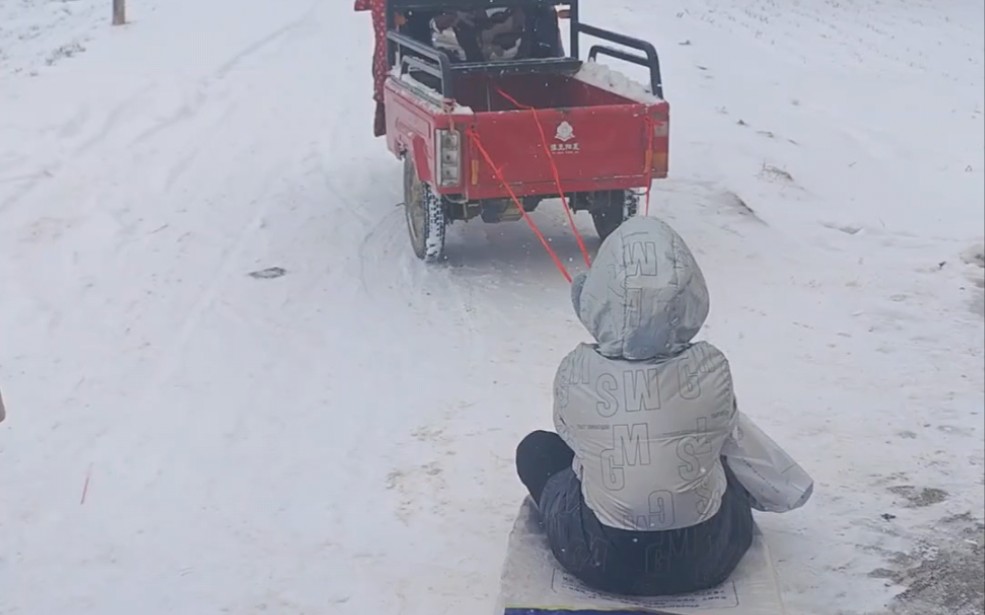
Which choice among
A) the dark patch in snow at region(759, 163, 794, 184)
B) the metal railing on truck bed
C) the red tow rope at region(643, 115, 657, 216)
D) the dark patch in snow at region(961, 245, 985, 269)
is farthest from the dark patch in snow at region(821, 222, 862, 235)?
the red tow rope at region(643, 115, 657, 216)

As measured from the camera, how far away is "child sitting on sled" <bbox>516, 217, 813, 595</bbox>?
353cm

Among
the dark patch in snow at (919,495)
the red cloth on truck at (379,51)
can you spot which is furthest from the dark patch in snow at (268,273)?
the dark patch in snow at (919,495)

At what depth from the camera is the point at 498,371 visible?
249 inches

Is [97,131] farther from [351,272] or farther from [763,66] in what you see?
[763,66]

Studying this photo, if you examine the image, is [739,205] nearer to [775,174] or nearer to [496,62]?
[775,174]

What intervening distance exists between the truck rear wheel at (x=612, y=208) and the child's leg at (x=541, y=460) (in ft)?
11.2

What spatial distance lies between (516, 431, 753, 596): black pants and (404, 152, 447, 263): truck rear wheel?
385cm

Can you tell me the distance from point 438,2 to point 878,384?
3.93 m

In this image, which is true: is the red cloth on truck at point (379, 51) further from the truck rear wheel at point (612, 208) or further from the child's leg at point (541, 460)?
the child's leg at point (541, 460)

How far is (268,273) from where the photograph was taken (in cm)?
778

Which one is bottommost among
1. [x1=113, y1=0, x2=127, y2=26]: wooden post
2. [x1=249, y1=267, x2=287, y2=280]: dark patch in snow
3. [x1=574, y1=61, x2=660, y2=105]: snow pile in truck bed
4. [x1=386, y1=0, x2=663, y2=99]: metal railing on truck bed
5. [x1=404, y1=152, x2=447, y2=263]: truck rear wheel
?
[x1=249, y1=267, x2=287, y2=280]: dark patch in snow

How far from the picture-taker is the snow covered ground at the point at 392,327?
4.66 meters

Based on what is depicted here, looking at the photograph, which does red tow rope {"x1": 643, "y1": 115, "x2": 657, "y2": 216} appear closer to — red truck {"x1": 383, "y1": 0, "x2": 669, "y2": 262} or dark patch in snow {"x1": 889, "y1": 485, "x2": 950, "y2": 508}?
red truck {"x1": 383, "y1": 0, "x2": 669, "y2": 262}

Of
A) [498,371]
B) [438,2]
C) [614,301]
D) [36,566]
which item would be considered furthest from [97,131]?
[614,301]
